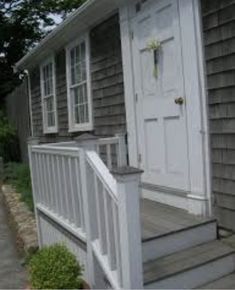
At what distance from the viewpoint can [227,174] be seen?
533cm

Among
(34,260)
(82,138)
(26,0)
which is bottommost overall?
(34,260)

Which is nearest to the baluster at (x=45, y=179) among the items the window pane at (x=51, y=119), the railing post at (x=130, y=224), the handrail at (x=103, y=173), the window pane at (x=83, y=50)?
the handrail at (x=103, y=173)

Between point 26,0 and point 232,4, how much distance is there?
65.2 feet

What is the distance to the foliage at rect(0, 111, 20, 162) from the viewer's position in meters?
17.1

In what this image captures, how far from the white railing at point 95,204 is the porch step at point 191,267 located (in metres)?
0.38

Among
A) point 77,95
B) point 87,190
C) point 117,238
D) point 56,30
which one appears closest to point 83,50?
point 56,30

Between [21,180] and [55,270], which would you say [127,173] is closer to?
[55,270]

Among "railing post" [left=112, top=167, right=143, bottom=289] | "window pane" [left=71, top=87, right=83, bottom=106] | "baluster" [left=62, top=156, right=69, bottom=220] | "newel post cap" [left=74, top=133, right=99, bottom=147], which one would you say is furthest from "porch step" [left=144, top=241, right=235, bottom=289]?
"window pane" [left=71, top=87, right=83, bottom=106]

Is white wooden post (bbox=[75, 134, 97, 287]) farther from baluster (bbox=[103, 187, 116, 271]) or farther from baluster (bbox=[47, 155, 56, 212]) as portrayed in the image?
baluster (bbox=[47, 155, 56, 212])

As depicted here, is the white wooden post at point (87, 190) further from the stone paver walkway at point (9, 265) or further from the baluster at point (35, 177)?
the baluster at point (35, 177)

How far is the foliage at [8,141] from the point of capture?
1714 centimetres

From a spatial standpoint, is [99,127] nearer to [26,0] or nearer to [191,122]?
[191,122]

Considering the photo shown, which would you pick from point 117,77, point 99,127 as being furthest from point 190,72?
point 99,127

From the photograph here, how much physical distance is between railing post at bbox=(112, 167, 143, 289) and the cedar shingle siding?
1.62 meters
